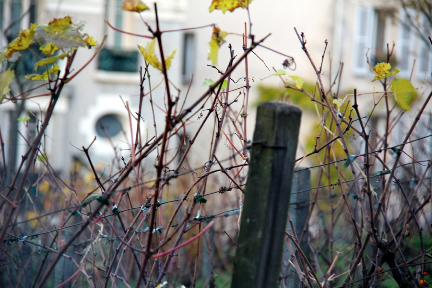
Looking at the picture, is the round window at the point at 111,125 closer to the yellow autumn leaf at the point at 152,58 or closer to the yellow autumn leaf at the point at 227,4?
the yellow autumn leaf at the point at 227,4

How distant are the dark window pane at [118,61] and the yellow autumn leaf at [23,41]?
377 inches

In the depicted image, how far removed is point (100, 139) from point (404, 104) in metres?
9.74

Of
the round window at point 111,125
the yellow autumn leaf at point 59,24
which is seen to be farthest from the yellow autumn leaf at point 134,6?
the round window at point 111,125

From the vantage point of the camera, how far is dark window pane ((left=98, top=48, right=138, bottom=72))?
1068cm

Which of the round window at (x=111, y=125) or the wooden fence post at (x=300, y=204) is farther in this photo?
the round window at (x=111, y=125)

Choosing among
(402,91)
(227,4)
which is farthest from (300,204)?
(227,4)

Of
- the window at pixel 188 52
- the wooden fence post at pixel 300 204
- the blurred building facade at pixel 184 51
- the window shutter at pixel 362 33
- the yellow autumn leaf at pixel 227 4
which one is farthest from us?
the window at pixel 188 52

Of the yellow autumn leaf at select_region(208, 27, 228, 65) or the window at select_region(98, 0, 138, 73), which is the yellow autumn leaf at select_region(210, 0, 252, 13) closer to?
the yellow autumn leaf at select_region(208, 27, 228, 65)

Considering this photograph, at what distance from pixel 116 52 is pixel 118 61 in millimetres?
233

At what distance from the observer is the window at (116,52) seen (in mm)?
10617

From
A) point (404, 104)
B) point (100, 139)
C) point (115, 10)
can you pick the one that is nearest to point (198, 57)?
point (115, 10)

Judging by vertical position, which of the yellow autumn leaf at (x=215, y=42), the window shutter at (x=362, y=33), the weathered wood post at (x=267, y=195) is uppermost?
the window shutter at (x=362, y=33)

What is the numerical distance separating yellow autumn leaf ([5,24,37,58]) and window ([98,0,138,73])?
9.57 metres

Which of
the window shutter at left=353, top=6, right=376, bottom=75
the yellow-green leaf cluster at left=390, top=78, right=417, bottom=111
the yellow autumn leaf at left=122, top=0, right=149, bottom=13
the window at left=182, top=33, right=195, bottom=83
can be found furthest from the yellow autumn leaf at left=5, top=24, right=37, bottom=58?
the window at left=182, top=33, right=195, bottom=83
